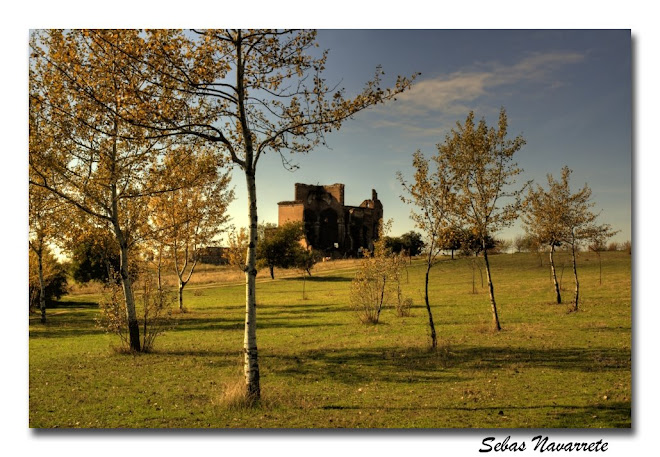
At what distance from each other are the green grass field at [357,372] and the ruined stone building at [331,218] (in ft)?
182

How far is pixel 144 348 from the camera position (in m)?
15.8

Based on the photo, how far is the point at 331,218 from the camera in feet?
287

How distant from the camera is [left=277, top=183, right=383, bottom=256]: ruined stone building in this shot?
82.7 meters

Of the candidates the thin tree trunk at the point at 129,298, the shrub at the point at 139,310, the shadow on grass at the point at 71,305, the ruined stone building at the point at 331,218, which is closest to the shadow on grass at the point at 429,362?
the shrub at the point at 139,310

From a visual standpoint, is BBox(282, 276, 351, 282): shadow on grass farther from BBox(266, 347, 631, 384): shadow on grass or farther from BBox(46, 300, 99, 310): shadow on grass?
BBox(266, 347, 631, 384): shadow on grass

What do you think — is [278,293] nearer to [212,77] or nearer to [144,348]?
[144,348]

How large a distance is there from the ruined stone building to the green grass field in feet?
182

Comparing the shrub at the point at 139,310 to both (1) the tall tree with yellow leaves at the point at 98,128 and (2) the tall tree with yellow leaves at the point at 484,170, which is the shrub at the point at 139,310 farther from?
(2) the tall tree with yellow leaves at the point at 484,170

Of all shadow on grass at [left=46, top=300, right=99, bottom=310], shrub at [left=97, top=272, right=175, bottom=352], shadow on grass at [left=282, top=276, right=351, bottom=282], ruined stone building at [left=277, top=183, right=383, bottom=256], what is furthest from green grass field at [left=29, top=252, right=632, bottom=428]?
ruined stone building at [left=277, top=183, right=383, bottom=256]

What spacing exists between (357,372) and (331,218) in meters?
74.6

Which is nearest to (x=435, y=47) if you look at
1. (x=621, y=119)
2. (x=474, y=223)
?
(x=621, y=119)

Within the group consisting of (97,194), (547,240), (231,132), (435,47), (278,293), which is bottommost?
(278,293)

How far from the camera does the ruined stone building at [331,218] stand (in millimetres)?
82688
